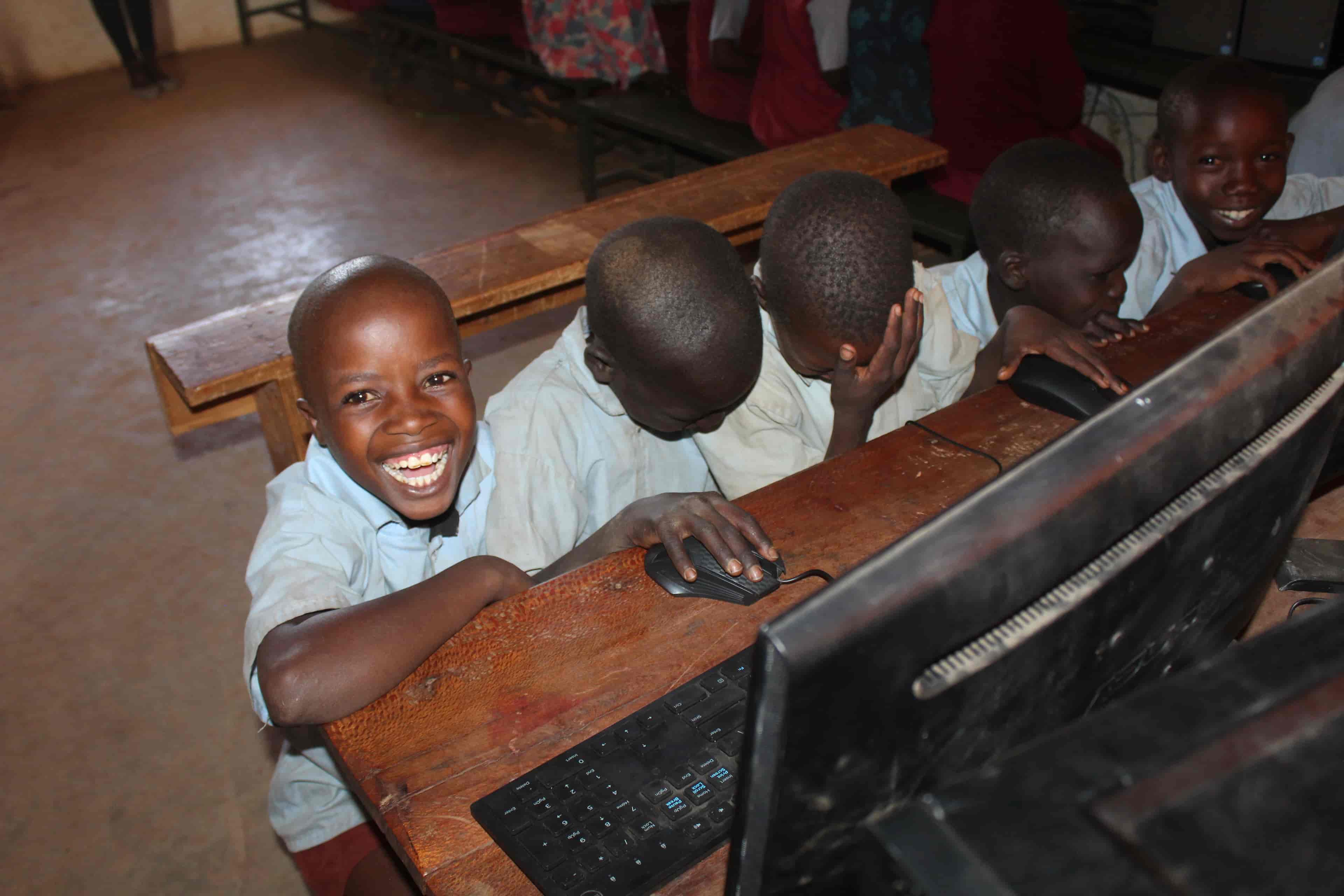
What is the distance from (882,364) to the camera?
4.61 feet

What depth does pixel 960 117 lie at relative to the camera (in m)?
3.07

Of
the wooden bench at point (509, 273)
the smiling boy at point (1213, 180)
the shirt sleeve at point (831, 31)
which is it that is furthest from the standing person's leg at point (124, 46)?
the smiling boy at point (1213, 180)

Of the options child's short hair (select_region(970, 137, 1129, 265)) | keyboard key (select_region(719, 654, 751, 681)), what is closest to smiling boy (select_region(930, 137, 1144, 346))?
child's short hair (select_region(970, 137, 1129, 265))

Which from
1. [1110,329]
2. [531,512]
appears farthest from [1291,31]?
[531,512]

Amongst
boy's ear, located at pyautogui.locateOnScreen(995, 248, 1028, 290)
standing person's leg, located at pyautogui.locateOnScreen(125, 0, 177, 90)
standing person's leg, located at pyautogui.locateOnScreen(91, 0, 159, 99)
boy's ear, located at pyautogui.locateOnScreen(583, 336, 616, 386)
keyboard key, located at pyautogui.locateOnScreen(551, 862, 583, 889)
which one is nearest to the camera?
keyboard key, located at pyautogui.locateOnScreen(551, 862, 583, 889)

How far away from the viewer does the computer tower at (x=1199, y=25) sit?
3453 millimetres

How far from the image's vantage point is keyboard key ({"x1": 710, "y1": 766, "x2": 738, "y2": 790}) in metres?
0.79

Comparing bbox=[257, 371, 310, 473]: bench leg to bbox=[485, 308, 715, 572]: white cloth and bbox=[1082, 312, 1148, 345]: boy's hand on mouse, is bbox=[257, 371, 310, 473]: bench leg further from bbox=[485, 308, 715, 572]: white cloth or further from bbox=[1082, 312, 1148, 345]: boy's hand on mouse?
bbox=[1082, 312, 1148, 345]: boy's hand on mouse

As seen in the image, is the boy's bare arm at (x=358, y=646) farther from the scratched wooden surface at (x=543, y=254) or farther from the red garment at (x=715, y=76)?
the red garment at (x=715, y=76)

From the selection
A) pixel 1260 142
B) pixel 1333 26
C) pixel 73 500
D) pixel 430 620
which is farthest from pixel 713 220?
pixel 1333 26

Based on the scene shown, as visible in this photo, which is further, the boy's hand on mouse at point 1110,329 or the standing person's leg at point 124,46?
the standing person's leg at point 124,46

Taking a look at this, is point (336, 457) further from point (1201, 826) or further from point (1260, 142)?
point (1260, 142)

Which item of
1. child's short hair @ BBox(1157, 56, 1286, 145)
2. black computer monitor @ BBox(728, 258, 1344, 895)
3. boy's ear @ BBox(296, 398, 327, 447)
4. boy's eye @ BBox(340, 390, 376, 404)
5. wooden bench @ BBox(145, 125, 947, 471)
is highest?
black computer monitor @ BBox(728, 258, 1344, 895)

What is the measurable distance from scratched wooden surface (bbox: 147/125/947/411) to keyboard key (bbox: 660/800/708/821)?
137 centimetres
